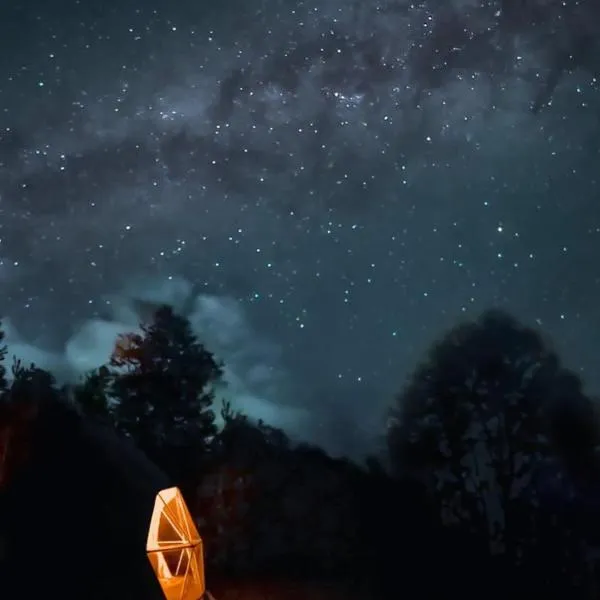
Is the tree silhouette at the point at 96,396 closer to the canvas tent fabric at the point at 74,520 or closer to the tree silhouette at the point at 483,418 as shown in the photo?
the canvas tent fabric at the point at 74,520

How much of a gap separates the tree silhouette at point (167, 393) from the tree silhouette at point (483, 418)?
133 inches

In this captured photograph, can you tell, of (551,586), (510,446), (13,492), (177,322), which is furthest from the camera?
(177,322)

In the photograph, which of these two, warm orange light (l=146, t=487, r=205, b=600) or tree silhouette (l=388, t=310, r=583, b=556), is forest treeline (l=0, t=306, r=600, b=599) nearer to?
tree silhouette (l=388, t=310, r=583, b=556)

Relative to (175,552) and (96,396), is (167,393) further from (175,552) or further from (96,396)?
(175,552)

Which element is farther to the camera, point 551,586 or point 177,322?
point 177,322

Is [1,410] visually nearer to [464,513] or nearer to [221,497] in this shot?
[221,497]

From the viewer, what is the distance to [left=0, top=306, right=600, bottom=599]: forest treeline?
1246 cm

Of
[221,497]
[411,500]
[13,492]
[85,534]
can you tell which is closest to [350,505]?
[411,500]

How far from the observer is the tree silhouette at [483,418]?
12.8 meters

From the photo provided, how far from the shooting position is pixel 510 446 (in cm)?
1305

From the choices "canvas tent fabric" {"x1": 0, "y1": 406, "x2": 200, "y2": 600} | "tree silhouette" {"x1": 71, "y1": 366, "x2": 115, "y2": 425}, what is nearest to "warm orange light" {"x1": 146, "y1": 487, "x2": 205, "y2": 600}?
"canvas tent fabric" {"x1": 0, "y1": 406, "x2": 200, "y2": 600}

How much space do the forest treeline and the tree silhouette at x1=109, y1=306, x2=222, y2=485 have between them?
61 millimetres

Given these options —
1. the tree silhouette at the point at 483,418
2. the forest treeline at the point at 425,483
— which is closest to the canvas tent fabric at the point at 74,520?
the forest treeline at the point at 425,483

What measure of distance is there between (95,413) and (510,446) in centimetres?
656
